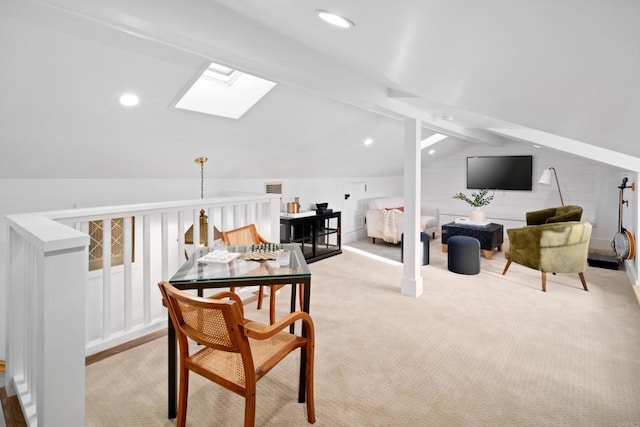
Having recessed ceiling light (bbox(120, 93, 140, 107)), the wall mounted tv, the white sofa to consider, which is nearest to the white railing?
recessed ceiling light (bbox(120, 93, 140, 107))

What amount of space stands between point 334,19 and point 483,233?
4.49 meters

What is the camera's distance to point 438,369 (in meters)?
2.29

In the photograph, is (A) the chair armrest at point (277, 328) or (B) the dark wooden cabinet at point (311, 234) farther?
(B) the dark wooden cabinet at point (311, 234)

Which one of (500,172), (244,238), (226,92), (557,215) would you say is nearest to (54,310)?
(244,238)

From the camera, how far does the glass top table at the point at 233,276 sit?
5.74 feet

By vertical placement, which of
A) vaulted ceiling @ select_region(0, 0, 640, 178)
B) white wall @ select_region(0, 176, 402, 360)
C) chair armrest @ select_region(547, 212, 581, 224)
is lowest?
chair armrest @ select_region(547, 212, 581, 224)

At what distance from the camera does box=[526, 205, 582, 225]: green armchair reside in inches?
185

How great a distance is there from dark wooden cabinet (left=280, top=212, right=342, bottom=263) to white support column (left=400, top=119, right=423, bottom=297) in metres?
1.68

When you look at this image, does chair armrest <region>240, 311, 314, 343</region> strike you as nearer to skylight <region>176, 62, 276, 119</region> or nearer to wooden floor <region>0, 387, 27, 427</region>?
wooden floor <region>0, 387, 27, 427</region>

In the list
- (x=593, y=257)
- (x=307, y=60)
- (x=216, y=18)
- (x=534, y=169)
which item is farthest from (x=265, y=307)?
(x=534, y=169)

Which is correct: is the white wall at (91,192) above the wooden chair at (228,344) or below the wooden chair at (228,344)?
above

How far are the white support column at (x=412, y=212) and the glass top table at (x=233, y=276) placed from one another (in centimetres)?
186

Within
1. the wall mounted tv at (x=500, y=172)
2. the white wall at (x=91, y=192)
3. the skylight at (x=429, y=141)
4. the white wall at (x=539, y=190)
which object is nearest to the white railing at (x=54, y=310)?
the white wall at (x=91, y=192)

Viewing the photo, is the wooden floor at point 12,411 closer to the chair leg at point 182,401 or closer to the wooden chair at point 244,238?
the chair leg at point 182,401
